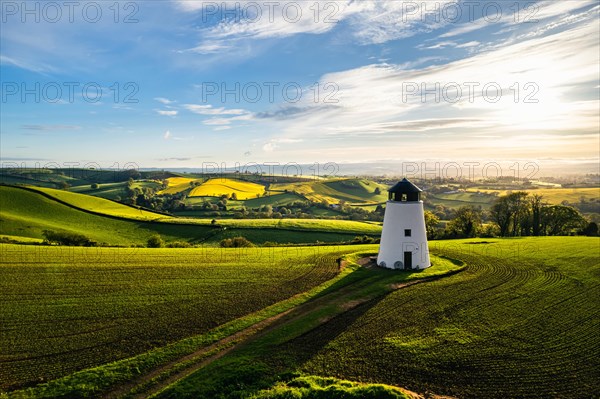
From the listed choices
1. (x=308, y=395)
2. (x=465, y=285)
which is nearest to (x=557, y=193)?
(x=465, y=285)

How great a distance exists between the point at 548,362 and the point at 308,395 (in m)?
12.6

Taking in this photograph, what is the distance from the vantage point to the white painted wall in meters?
31.1

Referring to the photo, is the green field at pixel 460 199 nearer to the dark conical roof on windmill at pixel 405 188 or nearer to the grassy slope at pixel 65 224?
the grassy slope at pixel 65 224

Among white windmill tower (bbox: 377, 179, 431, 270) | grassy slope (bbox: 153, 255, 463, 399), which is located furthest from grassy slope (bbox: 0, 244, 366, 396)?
white windmill tower (bbox: 377, 179, 431, 270)

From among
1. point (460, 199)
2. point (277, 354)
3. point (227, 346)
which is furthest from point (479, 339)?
point (460, 199)

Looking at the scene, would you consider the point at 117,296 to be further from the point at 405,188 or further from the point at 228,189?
the point at 228,189

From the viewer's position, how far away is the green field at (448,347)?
48.8ft

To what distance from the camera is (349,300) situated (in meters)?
24.3

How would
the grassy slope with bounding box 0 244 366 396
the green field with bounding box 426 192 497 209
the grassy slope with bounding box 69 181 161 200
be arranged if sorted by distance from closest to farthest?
1. the grassy slope with bounding box 0 244 366 396
2. the grassy slope with bounding box 69 181 161 200
3. the green field with bounding box 426 192 497 209

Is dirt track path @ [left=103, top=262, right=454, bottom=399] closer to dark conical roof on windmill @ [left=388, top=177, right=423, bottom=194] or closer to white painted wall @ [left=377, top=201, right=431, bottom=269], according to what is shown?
white painted wall @ [left=377, top=201, right=431, bottom=269]

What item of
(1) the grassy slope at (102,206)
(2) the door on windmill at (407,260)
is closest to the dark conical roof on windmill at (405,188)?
(2) the door on windmill at (407,260)

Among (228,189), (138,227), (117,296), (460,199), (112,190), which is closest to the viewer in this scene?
(117,296)

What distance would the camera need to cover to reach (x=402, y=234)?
3147 centimetres

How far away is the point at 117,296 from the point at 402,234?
2502cm
